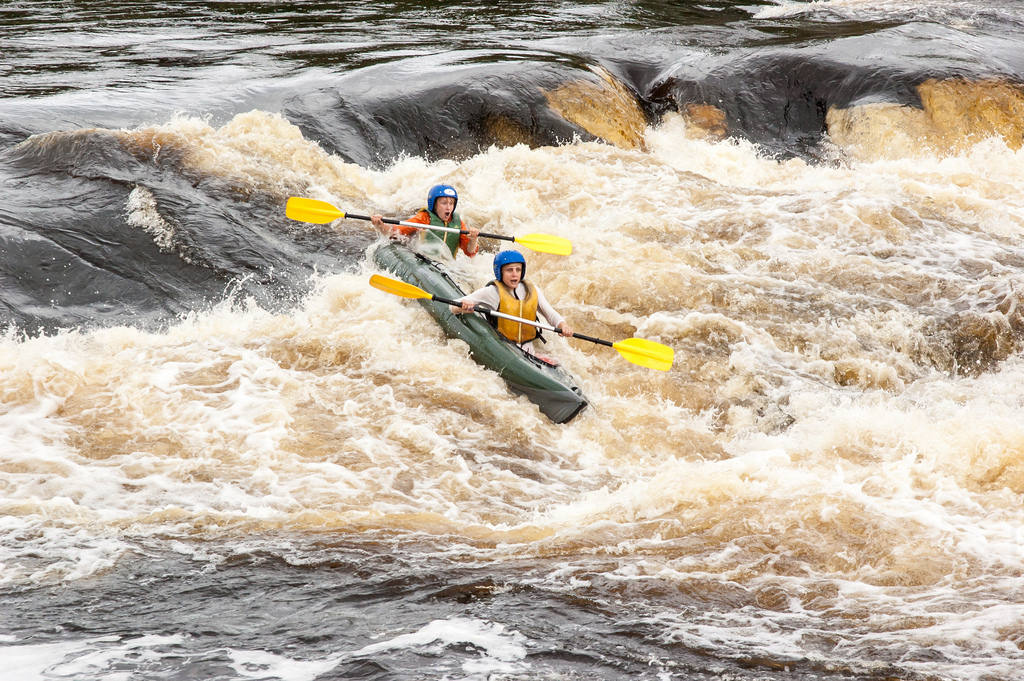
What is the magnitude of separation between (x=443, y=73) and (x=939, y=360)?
694 centimetres

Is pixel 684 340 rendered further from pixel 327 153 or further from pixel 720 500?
pixel 327 153

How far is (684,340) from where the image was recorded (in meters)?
7.27

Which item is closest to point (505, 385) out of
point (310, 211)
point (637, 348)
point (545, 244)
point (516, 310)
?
point (516, 310)

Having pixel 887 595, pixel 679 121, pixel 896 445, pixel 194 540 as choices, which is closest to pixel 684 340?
pixel 896 445

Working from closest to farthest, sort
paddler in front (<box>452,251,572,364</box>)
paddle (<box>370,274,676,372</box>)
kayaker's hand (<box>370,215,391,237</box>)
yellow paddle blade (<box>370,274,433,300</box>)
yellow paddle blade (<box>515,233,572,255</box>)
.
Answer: paddle (<box>370,274,676,372</box>), paddler in front (<box>452,251,572,364</box>), yellow paddle blade (<box>370,274,433,300</box>), yellow paddle blade (<box>515,233,572,255</box>), kayaker's hand (<box>370,215,391,237</box>)

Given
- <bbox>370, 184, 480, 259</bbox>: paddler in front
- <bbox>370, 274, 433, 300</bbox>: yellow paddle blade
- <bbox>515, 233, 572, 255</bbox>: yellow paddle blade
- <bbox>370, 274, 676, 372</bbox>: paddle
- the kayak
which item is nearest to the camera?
the kayak

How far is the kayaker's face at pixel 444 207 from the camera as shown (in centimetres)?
825

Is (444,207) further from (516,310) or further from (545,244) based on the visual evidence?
(516,310)

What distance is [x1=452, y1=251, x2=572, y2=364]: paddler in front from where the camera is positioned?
6887 millimetres

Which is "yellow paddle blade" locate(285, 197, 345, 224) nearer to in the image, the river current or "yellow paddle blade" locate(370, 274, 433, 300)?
the river current

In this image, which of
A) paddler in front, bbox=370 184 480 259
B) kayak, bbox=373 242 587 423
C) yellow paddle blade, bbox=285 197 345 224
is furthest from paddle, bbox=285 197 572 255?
kayak, bbox=373 242 587 423

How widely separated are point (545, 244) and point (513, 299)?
1.06 metres

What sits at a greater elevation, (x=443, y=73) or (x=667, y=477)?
(x=443, y=73)

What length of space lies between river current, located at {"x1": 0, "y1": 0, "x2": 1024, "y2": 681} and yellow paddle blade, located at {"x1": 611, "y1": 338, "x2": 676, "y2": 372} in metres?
0.33
